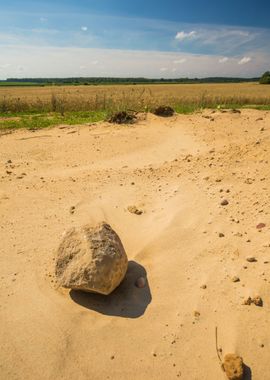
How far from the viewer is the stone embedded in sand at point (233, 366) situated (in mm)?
2518

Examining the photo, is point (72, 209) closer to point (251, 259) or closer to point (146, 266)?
point (146, 266)

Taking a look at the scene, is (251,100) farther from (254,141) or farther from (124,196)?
(124,196)

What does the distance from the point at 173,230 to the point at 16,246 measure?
6.35 feet

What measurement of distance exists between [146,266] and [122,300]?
555 millimetres

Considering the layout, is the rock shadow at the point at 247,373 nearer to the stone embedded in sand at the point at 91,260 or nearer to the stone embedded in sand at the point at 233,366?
the stone embedded in sand at the point at 233,366

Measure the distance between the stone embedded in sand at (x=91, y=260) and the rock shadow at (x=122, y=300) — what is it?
15 cm

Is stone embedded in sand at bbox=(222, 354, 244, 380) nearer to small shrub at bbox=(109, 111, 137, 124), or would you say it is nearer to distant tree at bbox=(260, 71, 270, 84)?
small shrub at bbox=(109, 111, 137, 124)

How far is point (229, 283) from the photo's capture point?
3383 millimetres

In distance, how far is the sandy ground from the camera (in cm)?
276

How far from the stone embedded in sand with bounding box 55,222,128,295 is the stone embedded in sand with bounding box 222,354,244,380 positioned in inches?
45.4

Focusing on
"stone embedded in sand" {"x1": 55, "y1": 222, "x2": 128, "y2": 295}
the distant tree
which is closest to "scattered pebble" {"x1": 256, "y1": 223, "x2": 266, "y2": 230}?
"stone embedded in sand" {"x1": 55, "y1": 222, "x2": 128, "y2": 295}

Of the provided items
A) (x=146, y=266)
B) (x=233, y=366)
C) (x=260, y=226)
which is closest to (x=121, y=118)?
(x=260, y=226)

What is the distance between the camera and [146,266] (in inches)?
146

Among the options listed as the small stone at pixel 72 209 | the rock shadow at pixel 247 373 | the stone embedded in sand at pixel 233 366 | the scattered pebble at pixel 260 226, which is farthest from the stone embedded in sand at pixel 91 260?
the scattered pebble at pixel 260 226
